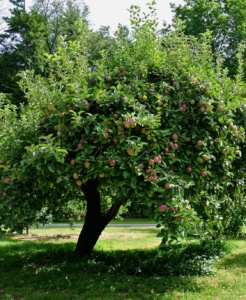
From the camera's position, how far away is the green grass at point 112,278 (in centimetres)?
415

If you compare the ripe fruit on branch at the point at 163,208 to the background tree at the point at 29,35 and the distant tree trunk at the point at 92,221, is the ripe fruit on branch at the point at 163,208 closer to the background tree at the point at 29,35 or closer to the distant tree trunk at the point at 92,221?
the distant tree trunk at the point at 92,221

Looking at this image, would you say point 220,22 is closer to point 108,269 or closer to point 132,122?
point 108,269

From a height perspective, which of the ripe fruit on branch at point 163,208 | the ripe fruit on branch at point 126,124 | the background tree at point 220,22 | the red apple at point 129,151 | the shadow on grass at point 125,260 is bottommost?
the shadow on grass at point 125,260

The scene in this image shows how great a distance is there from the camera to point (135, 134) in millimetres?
3834

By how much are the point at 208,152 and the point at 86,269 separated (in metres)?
2.58

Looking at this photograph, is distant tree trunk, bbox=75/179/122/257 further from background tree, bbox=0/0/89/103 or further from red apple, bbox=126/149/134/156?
background tree, bbox=0/0/89/103

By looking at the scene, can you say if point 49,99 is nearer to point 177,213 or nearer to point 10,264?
point 177,213

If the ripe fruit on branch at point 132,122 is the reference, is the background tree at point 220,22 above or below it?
above

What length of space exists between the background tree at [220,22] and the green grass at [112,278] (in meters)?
14.4

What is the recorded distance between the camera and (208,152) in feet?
12.9

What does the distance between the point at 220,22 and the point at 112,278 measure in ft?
56.3

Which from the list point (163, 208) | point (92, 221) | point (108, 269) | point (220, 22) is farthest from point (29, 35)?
point (163, 208)

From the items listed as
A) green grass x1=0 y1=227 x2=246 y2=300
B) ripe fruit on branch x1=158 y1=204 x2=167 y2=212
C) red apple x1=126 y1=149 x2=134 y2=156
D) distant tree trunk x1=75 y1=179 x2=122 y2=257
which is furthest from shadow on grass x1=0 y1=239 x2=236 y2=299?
red apple x1=126 y1=149 x2=134 y2=156

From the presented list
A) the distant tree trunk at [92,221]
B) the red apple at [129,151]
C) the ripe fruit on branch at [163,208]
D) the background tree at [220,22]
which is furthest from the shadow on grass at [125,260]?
the background tree at [220,22]
